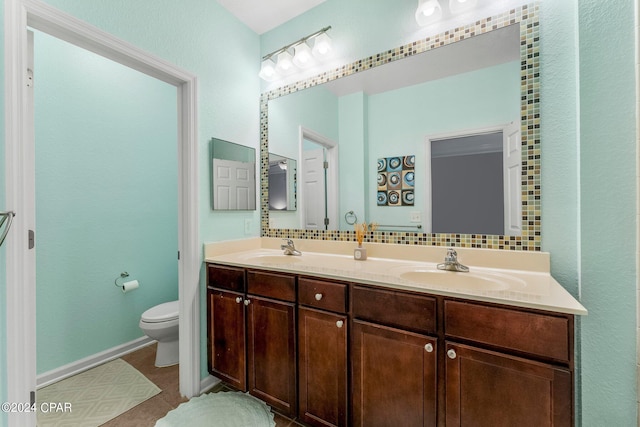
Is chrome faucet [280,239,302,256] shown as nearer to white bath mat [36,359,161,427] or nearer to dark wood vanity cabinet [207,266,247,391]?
dark wood vanity cabinet [207,266,247,391]

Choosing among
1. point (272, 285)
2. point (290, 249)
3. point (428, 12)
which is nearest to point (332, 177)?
point (290, 249)

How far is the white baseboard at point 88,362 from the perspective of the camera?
1.85 m

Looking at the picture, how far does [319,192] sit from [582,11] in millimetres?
1563

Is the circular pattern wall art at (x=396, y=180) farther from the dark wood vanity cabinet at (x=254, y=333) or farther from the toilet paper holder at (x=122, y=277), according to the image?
the toilet paper holder at (x=122, y=277)

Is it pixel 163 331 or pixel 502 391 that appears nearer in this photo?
pixel 502 391

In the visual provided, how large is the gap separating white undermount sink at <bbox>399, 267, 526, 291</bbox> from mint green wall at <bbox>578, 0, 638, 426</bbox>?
0.30m

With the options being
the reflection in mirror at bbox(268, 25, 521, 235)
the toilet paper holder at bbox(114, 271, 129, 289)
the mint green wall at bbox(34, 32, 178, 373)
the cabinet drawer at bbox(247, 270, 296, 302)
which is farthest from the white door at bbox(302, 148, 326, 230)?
the toilet paper holder at bbox(114, 271, 129, 289)

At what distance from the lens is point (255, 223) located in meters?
2.23

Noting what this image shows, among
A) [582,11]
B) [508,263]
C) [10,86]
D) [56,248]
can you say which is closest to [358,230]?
[508,263]

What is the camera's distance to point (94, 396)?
173 centimetres

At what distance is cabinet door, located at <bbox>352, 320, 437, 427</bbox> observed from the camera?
1.07 metres

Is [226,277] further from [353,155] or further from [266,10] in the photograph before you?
[266,10]

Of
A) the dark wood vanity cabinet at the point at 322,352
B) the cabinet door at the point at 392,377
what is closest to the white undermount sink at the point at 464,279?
the cabinet door at the point at 392,377

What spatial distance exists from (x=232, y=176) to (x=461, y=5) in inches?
67.5
